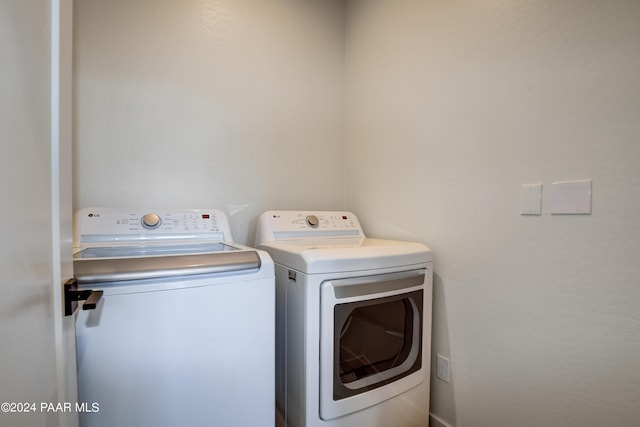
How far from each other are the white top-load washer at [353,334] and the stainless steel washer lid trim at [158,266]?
0.79ft

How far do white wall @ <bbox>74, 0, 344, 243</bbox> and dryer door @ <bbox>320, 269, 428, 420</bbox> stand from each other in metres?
0.89

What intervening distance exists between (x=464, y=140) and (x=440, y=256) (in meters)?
0.56

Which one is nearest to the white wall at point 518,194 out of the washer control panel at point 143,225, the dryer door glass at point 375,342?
the dryer door glass at point 375,342

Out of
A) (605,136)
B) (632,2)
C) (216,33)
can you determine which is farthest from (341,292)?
(216,33)

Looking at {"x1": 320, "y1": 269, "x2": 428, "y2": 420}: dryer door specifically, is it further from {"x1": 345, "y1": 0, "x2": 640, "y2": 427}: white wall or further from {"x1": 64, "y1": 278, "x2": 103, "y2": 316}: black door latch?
{"x1": 64, "y1": 278, "x2": 103, "y2": 316}: black door latch

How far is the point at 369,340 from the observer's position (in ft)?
4.17

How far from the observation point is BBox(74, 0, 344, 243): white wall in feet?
4.60

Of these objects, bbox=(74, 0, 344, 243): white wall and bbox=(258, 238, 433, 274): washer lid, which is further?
bbox=(74, 0, 344, 243): white wall

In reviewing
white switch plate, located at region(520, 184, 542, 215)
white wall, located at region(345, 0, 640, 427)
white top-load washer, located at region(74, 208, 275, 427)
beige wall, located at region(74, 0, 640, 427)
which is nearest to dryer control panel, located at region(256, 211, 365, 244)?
beige wall, located at region(74, 0, 640, 427)

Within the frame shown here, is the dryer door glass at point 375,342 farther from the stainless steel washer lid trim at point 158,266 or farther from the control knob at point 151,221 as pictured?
the control knob at point 151,221

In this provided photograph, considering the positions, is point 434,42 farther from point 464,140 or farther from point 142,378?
point 142,378

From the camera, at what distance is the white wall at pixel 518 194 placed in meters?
0.87

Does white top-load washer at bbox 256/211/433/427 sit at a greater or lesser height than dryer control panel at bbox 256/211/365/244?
lesser

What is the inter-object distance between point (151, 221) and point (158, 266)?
1.73 ft
